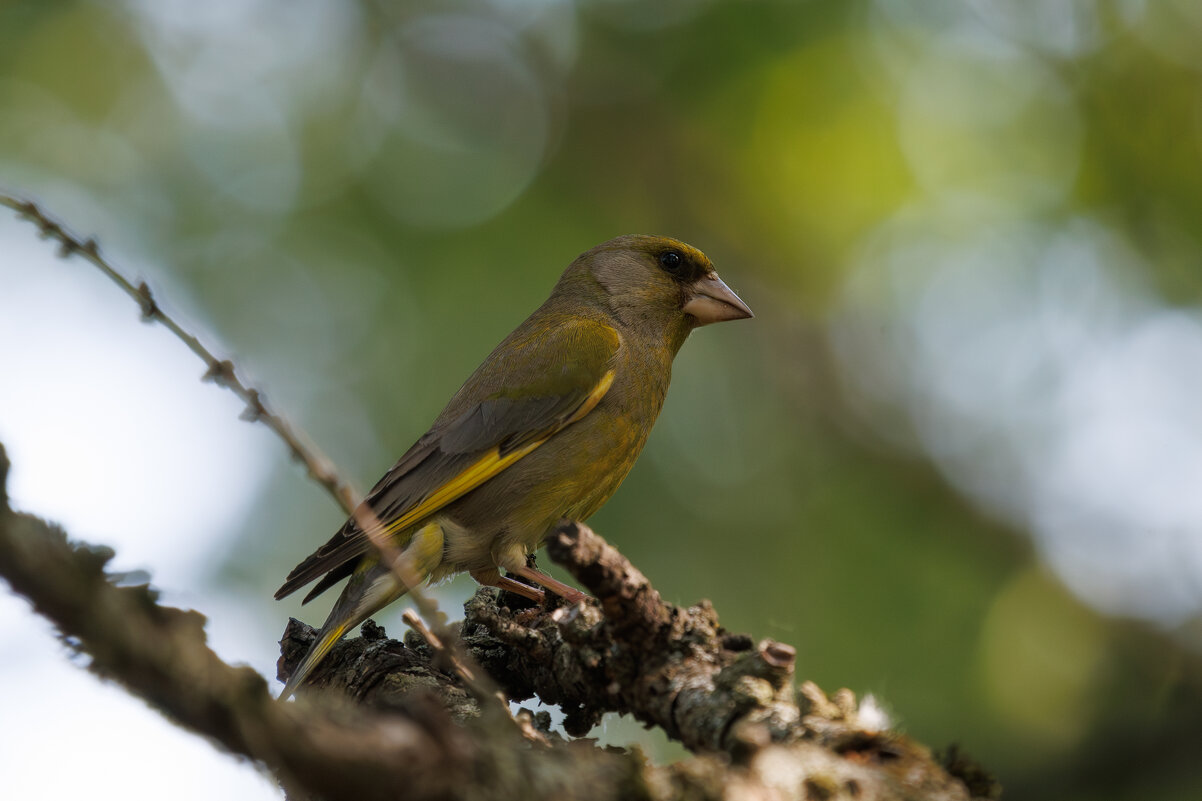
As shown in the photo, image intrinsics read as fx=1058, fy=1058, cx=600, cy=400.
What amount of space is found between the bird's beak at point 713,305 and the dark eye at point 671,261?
0.49 feet

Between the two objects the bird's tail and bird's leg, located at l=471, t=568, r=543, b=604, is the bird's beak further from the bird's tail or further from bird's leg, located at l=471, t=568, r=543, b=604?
the bird's tail

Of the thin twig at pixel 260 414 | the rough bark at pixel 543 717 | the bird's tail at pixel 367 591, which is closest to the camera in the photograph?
the rough bark at pixel 543 717

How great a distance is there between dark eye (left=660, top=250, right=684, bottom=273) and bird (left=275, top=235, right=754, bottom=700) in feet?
1.68

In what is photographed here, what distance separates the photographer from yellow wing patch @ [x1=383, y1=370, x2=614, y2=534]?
14.3ft

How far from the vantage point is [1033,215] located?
6672 millimetres

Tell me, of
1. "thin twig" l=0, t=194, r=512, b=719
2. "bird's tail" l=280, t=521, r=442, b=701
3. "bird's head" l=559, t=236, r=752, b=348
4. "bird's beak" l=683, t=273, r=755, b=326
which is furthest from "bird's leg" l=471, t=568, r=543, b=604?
"thin twig" l=0, t=194, r=512, b=719

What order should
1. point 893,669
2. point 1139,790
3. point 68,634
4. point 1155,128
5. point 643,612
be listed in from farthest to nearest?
point 1155,128 → point 893,669 → point 1139,790 → point 643,612 → point 68,634

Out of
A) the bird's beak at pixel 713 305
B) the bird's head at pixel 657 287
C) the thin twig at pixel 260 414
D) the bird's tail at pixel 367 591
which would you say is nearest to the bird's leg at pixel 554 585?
the bird's tail at pixel 367 591

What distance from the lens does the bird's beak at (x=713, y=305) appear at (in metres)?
5.41

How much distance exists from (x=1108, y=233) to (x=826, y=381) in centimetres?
193

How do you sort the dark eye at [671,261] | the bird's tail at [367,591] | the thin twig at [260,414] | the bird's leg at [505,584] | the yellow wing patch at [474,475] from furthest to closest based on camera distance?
the dark eye at [671,261] < the yellow wing patch at [474,475] < the bird's leg at [505,584] < the bird's tail at [367,591] < the thin twig at [260,414]

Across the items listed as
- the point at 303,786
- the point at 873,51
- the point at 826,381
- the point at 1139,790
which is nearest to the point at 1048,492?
the point at 826,381

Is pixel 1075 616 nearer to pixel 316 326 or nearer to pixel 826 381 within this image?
pixel 826 381

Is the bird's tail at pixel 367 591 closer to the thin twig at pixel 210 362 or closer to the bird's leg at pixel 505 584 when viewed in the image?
the bird's leg at pixel 505 584
